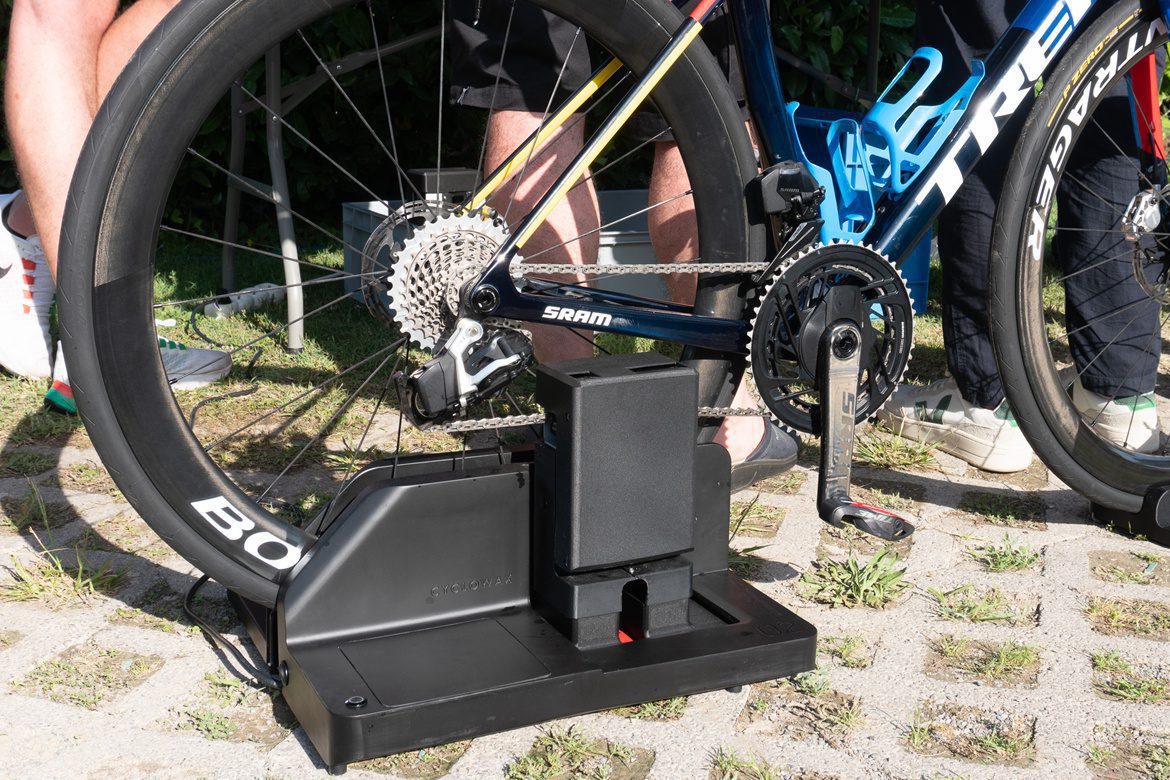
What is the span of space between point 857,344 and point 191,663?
1.06m

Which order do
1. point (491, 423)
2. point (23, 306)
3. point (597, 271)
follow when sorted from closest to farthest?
point (491, 423) → point (597, 271) → point (23, 306)

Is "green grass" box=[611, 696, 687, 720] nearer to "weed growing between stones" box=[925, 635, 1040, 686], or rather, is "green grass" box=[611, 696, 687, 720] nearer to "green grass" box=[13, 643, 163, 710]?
"weed growing between stones" box=[925, 635, 1040, 686]

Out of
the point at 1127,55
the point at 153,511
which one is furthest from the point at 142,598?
the point at 1127,55

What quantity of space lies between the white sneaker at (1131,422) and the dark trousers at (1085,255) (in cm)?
2

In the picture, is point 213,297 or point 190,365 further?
point 190,365

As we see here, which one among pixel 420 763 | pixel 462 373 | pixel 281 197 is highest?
pixel 281 197

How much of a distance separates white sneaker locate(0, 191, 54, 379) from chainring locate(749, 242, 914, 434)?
1.95 meters

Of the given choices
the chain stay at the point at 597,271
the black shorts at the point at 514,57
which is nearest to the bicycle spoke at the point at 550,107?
the black shorts at the point at 514,57

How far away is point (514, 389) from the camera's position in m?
2.85

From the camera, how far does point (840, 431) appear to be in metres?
1.79

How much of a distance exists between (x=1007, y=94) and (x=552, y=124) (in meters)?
0.77

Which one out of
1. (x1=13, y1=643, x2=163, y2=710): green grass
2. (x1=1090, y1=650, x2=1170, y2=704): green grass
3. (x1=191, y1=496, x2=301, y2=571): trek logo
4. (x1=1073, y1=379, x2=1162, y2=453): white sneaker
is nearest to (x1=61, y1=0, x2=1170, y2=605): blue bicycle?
(x1=191, y1=496, x2=301, y2=571): trek logo

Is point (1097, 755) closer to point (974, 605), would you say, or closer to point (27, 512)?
point (974, 605)

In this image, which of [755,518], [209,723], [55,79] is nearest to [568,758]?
[209,723]
